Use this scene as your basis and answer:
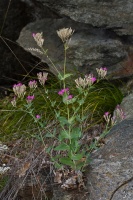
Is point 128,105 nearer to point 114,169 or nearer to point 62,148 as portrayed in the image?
point 114,169

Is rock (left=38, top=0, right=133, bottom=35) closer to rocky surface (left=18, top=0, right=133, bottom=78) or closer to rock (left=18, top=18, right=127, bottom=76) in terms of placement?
rocky surface (left=18, top=0, right=133, bottom=78)

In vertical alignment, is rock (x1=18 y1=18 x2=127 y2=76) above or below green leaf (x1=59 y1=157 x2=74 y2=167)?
above

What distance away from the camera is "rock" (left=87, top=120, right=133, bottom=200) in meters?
2.95

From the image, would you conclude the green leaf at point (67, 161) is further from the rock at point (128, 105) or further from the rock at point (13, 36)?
the rock at point (13, 36)

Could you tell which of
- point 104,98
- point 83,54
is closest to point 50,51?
point 83,54

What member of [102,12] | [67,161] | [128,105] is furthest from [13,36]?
[67,161]

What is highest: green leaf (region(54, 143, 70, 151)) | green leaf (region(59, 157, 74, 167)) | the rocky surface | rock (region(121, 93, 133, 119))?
the rocky surface

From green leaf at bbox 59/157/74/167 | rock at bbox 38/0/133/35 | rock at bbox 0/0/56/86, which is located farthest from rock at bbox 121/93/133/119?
rock at bbox 0/0/56/86

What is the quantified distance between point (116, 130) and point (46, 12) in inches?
72.8

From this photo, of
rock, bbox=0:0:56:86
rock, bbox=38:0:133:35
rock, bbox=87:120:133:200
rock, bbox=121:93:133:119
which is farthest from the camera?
rock, bbox=0:0:56:86

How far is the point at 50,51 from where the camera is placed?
4.69 meters

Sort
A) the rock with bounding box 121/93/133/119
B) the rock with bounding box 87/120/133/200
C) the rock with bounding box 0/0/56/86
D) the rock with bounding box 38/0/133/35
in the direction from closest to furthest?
the rock with bounding box 87/120/133/200 < the rock with bounding box 121/93/133/119 < the rock with bounding box 38/0/133/35 < the rock with bounding box 0/0/56/86

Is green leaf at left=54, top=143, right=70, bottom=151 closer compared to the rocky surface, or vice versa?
green leaf at left=54, top=143, right=70, bottom=151

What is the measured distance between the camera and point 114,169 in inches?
122
